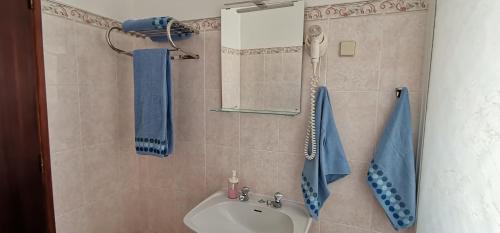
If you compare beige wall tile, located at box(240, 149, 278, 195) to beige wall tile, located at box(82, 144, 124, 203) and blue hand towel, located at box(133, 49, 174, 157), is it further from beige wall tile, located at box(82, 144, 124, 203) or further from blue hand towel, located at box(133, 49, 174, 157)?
beige wall tile, located at box(82, 144, 124, 203)

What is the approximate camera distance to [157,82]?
4.41ft

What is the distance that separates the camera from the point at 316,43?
114 cm

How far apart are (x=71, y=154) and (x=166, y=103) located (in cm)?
59

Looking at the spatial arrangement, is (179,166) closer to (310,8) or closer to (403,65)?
(310,8)

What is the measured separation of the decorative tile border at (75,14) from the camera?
1224 mm

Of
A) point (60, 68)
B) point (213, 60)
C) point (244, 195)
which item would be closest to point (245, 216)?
point (244, 195)

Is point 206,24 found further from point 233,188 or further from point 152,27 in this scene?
point 233,188

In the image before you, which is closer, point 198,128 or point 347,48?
point 347,48

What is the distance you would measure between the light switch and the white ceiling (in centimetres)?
66

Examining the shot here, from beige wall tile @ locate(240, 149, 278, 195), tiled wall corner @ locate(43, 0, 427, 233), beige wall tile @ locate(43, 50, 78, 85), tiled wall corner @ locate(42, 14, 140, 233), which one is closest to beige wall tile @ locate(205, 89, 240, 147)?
tiled wall corner @ locate(43, 0, 427, 233)

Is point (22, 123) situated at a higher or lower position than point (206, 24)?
lower

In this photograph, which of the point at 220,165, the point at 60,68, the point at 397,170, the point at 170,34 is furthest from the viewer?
the point at 220,165

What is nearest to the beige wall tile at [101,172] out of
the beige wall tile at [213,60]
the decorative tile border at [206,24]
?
the beige wall tile at [213,60]

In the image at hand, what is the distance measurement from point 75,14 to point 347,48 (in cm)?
139
